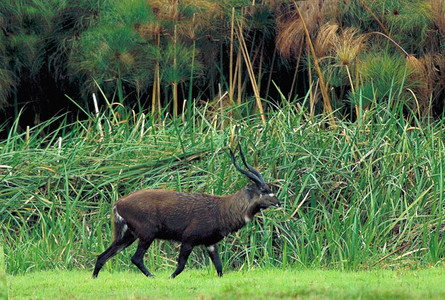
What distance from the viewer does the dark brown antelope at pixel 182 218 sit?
19.8 feet

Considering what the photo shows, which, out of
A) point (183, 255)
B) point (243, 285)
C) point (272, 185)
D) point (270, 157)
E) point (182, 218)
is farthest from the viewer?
point (270, 157)

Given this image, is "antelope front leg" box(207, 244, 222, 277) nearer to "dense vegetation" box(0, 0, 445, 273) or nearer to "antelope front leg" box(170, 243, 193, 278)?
"antelope front leg" box(170, 243, 193, 278)

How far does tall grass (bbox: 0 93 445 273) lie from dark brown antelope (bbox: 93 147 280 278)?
89 centimetres

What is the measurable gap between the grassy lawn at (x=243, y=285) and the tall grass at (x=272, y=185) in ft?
1.94

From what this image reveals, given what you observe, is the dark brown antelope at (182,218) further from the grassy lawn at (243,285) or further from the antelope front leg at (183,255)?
the grassy lawn at (243,285)

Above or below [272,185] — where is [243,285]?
above

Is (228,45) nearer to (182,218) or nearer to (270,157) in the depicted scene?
(270,157)

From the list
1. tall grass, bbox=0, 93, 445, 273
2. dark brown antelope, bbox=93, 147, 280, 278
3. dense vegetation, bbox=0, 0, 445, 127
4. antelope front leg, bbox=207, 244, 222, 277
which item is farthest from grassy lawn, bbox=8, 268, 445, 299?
dense vegetation, bbox=0, 0, 445, 127

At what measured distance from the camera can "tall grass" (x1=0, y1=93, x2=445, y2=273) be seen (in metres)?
7.11

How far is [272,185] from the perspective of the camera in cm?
782

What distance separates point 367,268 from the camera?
671cm

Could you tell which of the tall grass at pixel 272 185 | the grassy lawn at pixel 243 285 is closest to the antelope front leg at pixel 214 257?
the grassy lawn at pixel 243 285

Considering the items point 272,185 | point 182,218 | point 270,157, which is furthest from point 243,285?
point 270,157

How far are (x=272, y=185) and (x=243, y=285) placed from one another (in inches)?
95.1
